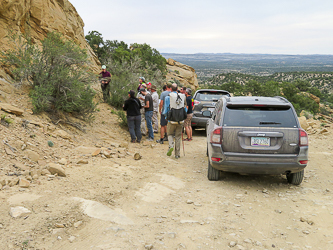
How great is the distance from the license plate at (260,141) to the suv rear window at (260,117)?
0.25 metres

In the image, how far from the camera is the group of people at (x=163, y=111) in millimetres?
7902

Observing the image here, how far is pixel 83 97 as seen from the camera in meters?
9.50

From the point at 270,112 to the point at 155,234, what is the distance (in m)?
3.23

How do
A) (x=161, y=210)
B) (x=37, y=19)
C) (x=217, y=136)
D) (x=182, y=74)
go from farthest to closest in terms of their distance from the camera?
(x=182, y=74)
(x=37, y=19)
(x=217, y=136)
(x=161, y=210)

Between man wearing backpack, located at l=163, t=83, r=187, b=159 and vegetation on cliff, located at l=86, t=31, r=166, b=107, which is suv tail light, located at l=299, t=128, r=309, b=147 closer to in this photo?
man wearing backpack, located at l=163, t=83, r=187, b=159

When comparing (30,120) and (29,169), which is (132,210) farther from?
(30,120)

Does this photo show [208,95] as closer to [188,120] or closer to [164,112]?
[188,120]

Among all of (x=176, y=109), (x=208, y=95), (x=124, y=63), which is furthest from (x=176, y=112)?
(x=124, y=63)

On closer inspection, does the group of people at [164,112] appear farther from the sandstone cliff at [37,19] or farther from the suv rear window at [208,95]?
the sandstone cliff at [37,19]

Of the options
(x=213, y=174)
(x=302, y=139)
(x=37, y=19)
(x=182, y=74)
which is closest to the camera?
(x=302, y=139)

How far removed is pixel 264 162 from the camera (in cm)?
534

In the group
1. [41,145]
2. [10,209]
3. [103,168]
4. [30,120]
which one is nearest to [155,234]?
[10,209]

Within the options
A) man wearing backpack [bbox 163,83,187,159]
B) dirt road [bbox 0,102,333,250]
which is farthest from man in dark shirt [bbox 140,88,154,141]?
dirt road [bbox 0,102,333,250]

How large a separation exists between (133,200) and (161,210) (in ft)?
1.92
